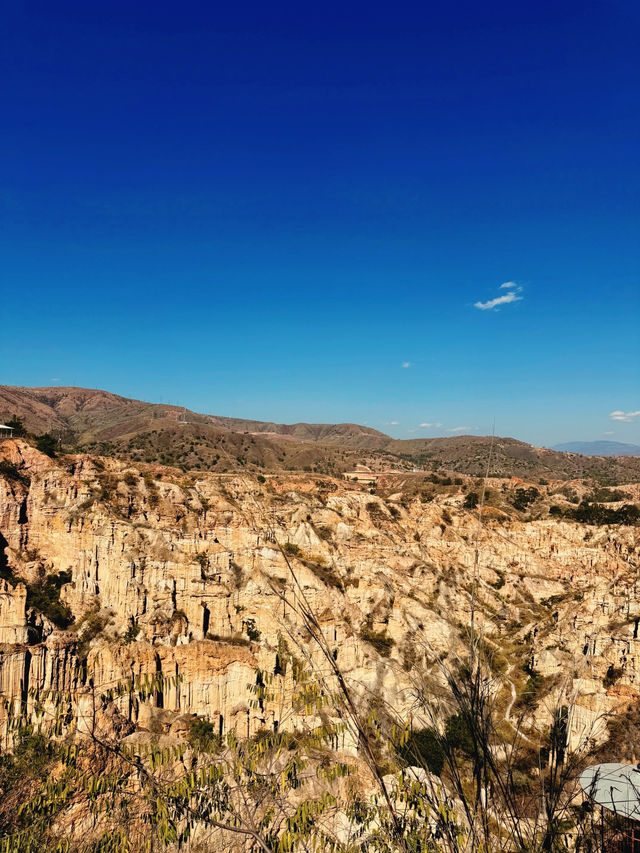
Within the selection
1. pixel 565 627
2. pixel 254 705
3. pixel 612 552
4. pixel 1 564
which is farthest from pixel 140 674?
pixel 612 552

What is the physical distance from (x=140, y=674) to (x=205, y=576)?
28.0 ft

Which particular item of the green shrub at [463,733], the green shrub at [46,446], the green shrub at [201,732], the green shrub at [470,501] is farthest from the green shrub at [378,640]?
the green shrub at [46,446]

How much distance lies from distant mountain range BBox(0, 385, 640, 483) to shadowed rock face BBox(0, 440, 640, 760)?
9.03 m

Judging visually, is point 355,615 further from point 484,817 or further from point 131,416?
point 131,416

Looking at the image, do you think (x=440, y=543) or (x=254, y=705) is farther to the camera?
(x=440, y=543)

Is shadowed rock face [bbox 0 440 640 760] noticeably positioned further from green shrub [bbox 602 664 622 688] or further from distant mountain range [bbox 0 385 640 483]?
→ distant mountain range [bbox 0 385 640 483]

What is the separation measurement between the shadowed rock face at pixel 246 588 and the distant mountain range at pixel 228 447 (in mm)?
9033

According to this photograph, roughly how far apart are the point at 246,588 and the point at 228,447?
204 feet

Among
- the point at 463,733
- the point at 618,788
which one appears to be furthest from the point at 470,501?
the point at 463,733

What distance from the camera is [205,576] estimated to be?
96.4 ft

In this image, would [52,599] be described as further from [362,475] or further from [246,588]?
[362,475]

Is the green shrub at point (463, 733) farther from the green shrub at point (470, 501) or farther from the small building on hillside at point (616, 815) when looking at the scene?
the green shrub at point (470, 501)

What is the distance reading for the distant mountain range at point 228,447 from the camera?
78375 mm

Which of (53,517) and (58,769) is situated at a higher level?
(53,517)
